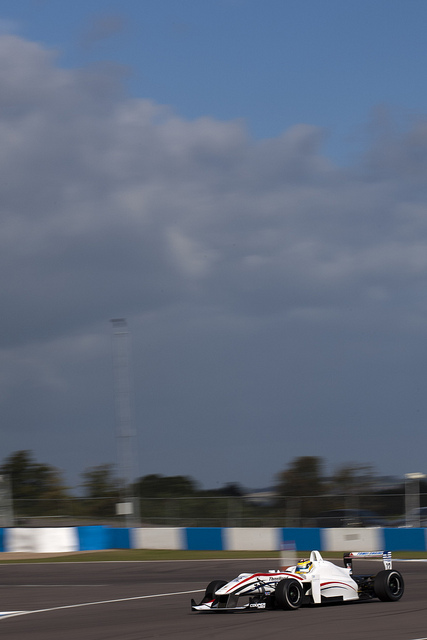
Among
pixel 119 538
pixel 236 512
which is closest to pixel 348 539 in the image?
pixel 236 512

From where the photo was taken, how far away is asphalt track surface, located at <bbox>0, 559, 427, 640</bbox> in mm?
8508

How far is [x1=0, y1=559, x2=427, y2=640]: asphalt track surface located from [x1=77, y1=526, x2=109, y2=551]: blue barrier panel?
836 cm

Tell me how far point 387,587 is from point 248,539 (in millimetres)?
13624

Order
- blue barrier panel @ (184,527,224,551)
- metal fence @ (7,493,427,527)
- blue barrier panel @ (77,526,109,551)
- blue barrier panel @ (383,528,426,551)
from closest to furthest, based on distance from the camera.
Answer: blue barrier panel @ (383,528,426,551), blue barrier panel @ (184,527,224,551), metal fence @ (7,493,427,527), blue barrier panel @ (77,526,109,551)

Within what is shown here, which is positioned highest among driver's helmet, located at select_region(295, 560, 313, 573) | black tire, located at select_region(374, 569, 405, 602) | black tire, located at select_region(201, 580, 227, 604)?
driver's helmet, located at select_region(295, 560, 313, 573)

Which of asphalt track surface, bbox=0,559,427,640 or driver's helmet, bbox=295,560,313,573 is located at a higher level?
driver's helmet, bbox=295,560,313,573

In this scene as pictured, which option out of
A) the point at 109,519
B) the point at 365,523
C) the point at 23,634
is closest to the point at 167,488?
the point at 109,519

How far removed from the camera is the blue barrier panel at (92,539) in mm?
24672

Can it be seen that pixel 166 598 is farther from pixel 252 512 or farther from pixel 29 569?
pixel 252 512

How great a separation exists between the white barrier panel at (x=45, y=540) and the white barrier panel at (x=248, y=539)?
4335 mm

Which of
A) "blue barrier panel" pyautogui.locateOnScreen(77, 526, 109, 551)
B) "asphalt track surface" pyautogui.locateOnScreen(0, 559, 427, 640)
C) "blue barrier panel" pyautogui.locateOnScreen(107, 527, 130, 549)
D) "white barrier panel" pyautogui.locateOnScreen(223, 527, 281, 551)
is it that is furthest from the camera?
"blue barrier panel" pyautogui.locateOnScreen(107, 527, 130, 549)

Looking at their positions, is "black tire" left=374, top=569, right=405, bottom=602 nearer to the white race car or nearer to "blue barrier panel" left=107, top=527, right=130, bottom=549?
the white race car

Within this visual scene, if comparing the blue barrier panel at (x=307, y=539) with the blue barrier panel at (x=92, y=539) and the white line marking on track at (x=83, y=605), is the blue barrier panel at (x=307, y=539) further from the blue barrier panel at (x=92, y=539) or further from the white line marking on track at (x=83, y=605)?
the white line marking on track at (x=83, y=605)

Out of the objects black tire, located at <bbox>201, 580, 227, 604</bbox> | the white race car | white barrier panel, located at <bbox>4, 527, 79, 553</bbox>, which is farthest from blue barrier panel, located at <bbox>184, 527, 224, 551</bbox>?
black tire, located at <bbox>201, 580, 227, 604</bbox>
